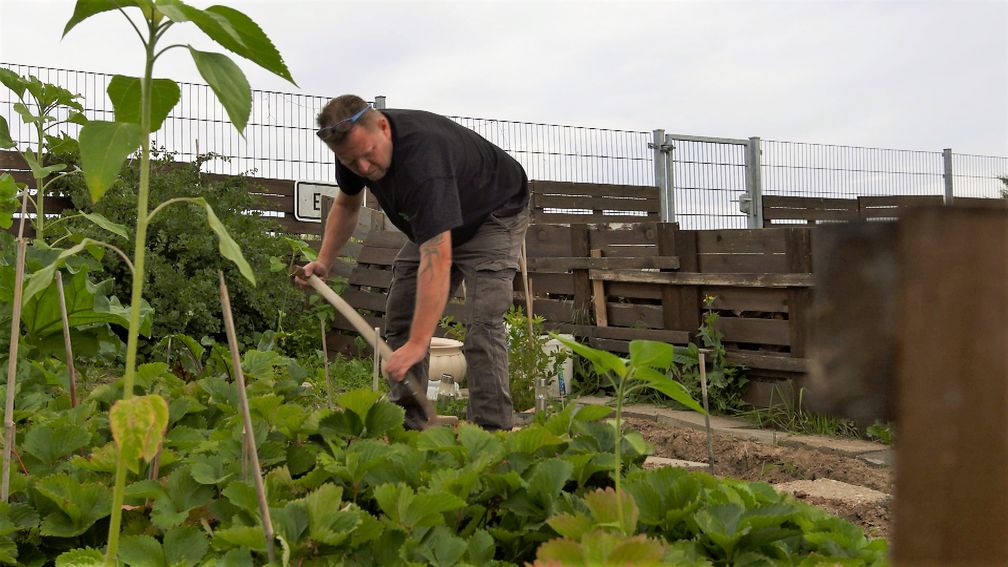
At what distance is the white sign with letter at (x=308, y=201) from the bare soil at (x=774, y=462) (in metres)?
5.45

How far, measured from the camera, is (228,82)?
3.25 ft

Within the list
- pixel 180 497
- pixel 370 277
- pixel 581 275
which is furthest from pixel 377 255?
pixel 180 497

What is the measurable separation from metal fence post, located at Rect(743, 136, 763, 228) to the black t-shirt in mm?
9526

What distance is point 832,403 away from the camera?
2.27 ft

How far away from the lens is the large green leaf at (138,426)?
91 centimetres

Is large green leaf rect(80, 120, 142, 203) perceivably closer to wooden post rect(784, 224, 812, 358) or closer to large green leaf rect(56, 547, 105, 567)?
large green leaf rect(56, 547, 105, 567)

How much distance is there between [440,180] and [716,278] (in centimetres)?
299

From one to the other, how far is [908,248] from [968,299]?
0.05 metres

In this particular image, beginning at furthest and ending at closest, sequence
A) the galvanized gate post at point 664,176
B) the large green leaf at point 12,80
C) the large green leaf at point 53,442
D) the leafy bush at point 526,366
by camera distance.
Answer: the galvanized gate post at point 664,176
the leafy bush at point 526,366
the large green leaf at point 12,80
the large green leaf at point 53,442

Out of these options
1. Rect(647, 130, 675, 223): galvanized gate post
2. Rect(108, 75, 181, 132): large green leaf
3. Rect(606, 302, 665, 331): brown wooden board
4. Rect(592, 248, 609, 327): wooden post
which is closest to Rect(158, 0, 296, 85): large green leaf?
Rect(108, 75, 181, 132): large green leaf

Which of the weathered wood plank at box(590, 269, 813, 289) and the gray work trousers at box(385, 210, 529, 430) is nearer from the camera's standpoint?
the gray work trousers at box(385, 210, 529, 430)

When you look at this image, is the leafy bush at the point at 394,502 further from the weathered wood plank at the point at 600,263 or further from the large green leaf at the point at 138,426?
the weathered wood plank at the point at 600,263

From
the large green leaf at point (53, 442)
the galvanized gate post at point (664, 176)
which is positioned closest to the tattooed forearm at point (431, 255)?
the large green leaf at point (53, 442)

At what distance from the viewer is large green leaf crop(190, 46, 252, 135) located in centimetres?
98
